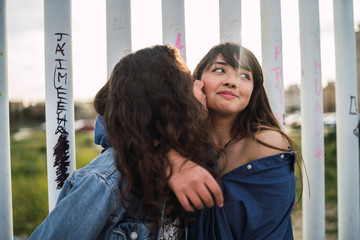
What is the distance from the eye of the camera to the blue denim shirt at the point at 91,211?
119 cm

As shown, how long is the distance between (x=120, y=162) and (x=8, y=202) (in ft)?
4.04

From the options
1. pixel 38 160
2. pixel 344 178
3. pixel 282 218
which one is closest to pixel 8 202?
pixel 282 218

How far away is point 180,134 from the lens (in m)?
1.29

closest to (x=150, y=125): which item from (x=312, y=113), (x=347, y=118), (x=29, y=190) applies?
(x=312, y=113)

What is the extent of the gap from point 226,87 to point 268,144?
49 cm

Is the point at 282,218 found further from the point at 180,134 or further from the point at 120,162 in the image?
the point at 120,162

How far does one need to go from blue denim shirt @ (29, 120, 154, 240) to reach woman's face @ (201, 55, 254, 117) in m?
0.95

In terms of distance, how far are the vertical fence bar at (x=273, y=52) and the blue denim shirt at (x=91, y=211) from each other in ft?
5.25

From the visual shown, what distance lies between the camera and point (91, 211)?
1.19 metres

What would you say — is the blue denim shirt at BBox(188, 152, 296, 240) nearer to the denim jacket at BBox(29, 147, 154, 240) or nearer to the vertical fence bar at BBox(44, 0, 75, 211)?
the denim jacket at BBox(29, 147, 154, 240)

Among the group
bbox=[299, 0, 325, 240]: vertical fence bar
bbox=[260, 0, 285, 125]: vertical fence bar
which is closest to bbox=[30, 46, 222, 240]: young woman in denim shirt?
bbox=[260, 0, 285, 125]: vertical fence bar

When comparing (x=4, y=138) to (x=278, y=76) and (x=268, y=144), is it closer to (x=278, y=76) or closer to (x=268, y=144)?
(x=268, y=144)

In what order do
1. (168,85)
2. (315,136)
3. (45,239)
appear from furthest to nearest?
(315,136) → (168,85) → (45,239)

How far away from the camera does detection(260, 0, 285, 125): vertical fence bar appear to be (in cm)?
238
